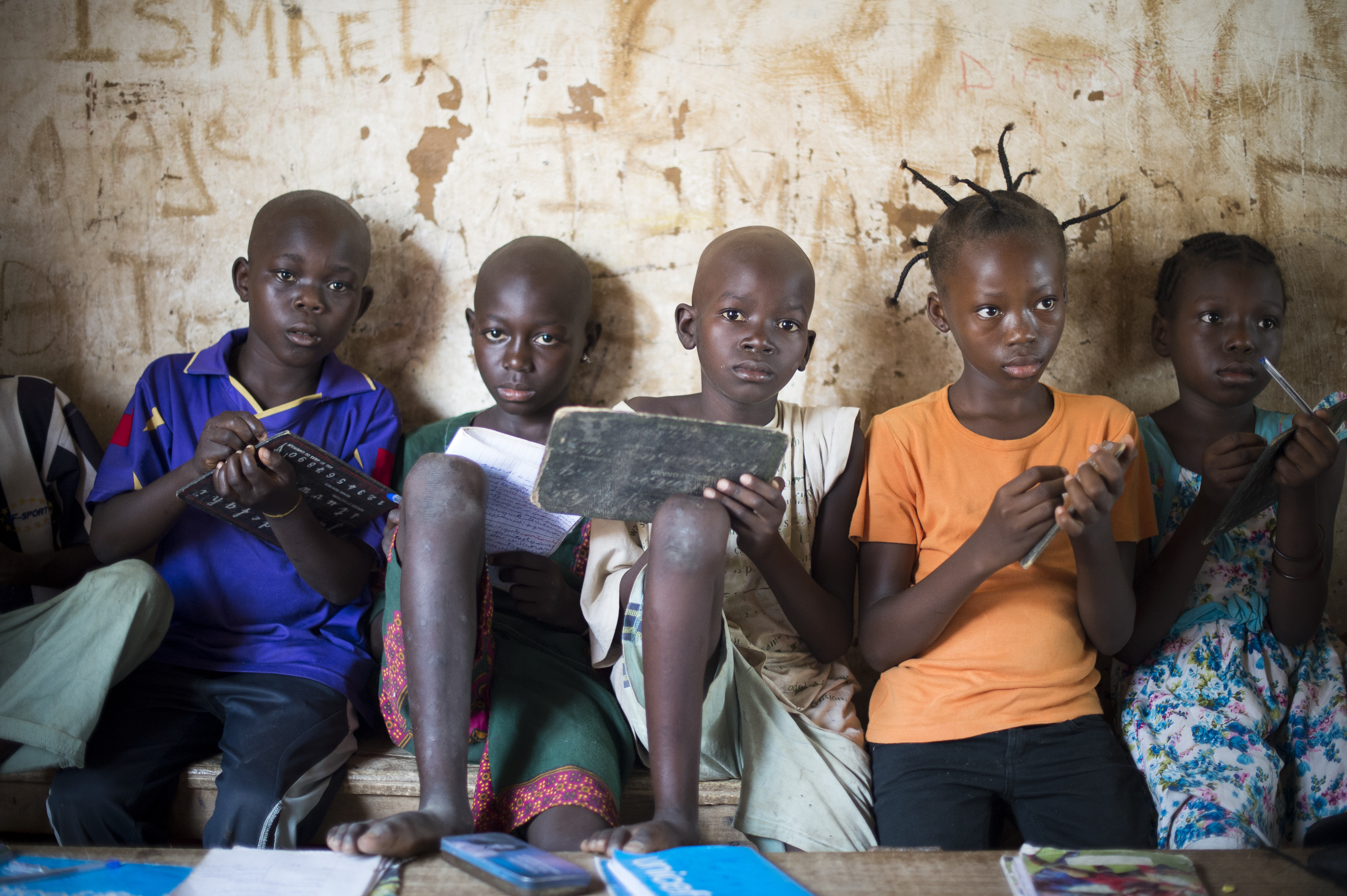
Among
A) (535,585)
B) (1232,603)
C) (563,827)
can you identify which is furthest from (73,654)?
(1232,603)

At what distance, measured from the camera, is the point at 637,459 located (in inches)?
53.7

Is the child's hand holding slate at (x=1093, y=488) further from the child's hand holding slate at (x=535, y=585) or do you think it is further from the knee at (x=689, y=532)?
the child's hand holding slate at (x=535, y=585)

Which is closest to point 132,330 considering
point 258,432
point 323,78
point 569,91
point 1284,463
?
point 323,78

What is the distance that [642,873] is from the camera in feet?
3.67

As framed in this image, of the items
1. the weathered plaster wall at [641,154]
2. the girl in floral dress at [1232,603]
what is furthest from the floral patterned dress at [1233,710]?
the weathered plaster wall at [641,154]

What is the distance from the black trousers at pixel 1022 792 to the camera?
5.09ft

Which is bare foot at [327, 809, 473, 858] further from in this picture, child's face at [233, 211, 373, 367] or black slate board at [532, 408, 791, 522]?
child's face at [233, 211, 373, 367]

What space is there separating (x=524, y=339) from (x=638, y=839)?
3.80ft

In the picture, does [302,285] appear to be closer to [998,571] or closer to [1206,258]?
[998,571]

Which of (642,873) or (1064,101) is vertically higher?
(1064,101)

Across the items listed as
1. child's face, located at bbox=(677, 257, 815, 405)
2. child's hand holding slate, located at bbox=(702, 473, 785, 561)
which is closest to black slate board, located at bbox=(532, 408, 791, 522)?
child's hand holding slate, located at bbox=(702, 473, 785, 561)

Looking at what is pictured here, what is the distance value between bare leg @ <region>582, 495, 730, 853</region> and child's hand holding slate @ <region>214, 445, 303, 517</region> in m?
0.76

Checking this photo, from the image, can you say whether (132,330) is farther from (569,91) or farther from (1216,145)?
(1216,145)

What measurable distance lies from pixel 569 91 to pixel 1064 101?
51.5 inches
